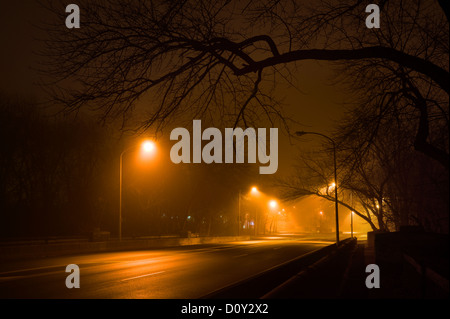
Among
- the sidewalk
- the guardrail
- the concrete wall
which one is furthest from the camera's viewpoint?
the concrete wall

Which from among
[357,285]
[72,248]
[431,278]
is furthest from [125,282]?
[72,248]

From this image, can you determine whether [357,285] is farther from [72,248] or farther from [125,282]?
[72,248]

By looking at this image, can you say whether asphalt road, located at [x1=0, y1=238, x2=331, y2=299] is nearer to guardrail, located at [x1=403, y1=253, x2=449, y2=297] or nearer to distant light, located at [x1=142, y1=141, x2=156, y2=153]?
guardrail, located at [x1=403, y1=253, x2=449, y2=297]

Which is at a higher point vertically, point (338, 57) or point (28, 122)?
point (28, 122)

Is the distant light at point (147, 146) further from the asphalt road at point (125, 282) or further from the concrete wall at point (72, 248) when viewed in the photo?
the asphalt road at point (125, 282)

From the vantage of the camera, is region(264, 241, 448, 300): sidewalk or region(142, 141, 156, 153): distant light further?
region(142, 141, 156, 153): distant light

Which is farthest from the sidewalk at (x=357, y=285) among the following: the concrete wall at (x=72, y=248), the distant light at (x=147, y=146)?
the concrete wall at (x=72, y=248)

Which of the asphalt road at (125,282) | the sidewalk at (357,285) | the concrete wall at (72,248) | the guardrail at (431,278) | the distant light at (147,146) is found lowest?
the concrete wall at (72,248)

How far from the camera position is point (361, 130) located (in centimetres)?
1035

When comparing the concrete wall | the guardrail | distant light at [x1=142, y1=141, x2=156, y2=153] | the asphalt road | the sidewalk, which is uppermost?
distant light at [x1=142, y1=141, x2=156, y2=153]

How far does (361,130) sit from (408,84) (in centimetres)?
144

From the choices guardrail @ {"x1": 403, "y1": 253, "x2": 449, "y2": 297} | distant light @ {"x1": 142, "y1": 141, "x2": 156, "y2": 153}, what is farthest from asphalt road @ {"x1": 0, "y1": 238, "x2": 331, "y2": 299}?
distant light @ {"x1": 142, "y1": 141, "x2": 156, "y2": 153}
